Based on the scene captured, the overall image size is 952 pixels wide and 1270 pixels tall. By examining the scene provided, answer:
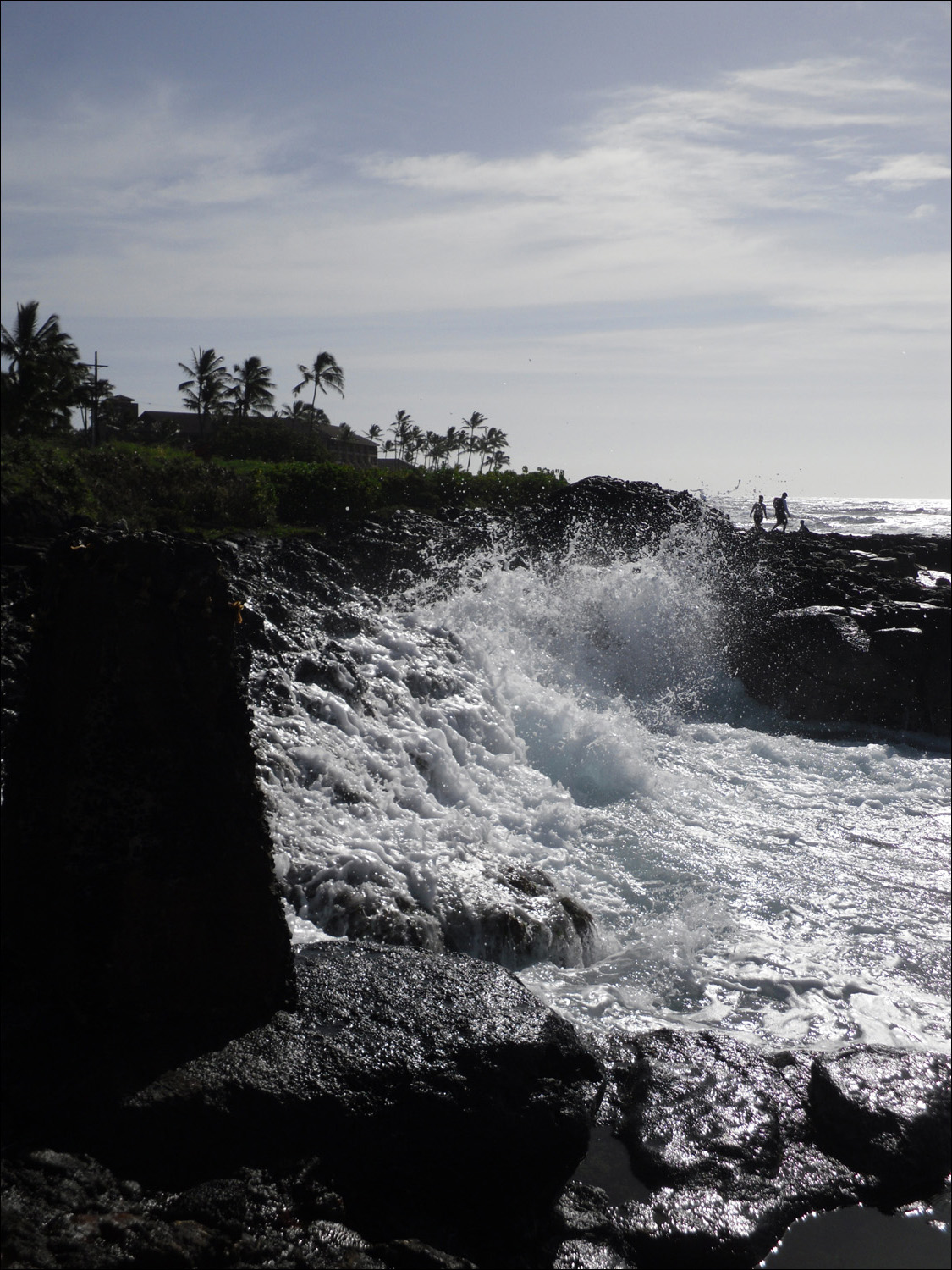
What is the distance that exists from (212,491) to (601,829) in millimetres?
10639

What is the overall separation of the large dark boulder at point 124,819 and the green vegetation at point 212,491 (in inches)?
317

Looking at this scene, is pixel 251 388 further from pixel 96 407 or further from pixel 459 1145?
pixel 459 1145

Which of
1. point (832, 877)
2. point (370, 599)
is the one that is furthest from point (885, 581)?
point (832, 877)

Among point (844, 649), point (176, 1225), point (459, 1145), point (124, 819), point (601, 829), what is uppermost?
point (124, 819)

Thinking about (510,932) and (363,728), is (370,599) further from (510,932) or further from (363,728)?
(510,932)

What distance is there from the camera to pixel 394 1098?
3020 mm

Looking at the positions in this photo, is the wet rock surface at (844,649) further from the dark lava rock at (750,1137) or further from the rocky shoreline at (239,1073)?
the rocky shoreline at (239,1073)

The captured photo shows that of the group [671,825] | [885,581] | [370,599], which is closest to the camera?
[671,825]

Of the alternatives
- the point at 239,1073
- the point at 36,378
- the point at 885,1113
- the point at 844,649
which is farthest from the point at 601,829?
the point at 36,378

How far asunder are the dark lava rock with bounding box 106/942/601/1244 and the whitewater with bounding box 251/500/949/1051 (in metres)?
1.64

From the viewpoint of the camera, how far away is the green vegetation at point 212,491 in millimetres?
13609

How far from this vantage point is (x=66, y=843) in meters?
2.89

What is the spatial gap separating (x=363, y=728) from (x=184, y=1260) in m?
6.68

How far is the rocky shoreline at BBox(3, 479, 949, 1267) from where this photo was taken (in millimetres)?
2441
